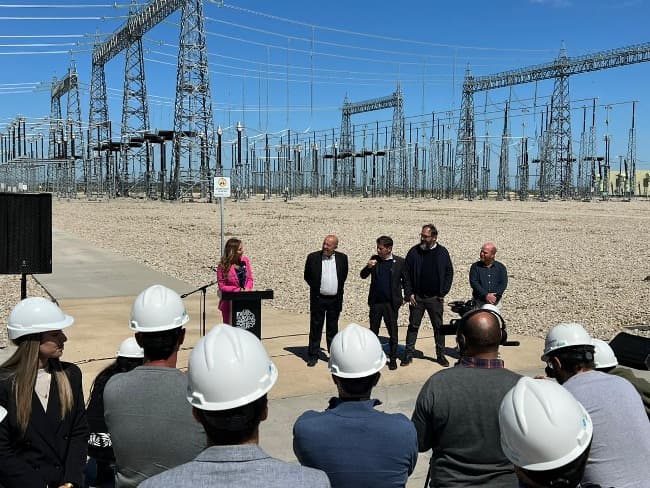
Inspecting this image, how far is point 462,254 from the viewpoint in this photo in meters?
18.3

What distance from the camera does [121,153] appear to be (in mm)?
64312

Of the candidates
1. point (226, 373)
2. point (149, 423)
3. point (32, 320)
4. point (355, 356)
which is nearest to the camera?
point (226, 373)

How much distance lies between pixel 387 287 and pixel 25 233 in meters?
3.85

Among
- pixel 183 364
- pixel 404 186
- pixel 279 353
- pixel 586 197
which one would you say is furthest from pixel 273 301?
pixel 404 186

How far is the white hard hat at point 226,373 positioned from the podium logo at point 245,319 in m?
5.35

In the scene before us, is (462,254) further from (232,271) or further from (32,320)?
(32,320)

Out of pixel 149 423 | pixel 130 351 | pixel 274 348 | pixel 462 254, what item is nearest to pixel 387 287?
pixel 274 348

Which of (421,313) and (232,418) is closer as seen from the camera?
(232,418)

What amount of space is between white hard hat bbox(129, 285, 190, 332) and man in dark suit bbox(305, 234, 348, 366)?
170 inches

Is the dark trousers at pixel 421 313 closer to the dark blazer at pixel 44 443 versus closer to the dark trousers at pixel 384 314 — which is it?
the dark trousers at pixel 384 314

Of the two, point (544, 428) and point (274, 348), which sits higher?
point (544, 428)

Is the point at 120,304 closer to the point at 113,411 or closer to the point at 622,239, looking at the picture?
the point at 113,411

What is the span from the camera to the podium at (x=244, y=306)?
7.02 metres

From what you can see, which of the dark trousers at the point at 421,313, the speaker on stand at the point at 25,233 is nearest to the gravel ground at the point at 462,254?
the dark trousers at the point at 421,313
